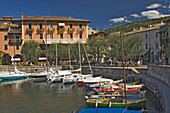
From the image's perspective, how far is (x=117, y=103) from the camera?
2127 cm

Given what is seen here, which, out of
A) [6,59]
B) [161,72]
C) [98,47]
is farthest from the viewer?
[6,59]

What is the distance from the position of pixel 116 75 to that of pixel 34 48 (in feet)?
107

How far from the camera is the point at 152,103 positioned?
2416cm

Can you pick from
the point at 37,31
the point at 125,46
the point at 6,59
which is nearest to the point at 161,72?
the point at 125,46

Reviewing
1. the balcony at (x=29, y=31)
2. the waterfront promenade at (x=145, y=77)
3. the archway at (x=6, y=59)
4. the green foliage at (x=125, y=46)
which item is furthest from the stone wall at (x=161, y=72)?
the archway at (x=6, y=59)

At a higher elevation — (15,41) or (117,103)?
(15,41)

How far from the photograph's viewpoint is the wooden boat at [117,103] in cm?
2109

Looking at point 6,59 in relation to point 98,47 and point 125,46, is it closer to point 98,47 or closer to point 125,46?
point 98,47

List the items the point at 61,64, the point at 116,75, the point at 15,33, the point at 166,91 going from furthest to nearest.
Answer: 1. the point at 15,33
2. the point at 61,64
3. the point at 116,75
4. the point at 166,91

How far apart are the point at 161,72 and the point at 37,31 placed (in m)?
54.4

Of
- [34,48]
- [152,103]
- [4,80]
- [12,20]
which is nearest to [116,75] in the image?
[152,103]

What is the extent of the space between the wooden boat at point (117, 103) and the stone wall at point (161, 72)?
18.8 ft

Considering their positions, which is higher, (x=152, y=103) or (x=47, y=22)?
(x=47, y=22)

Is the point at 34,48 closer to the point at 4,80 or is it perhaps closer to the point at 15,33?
the point at 15,33
